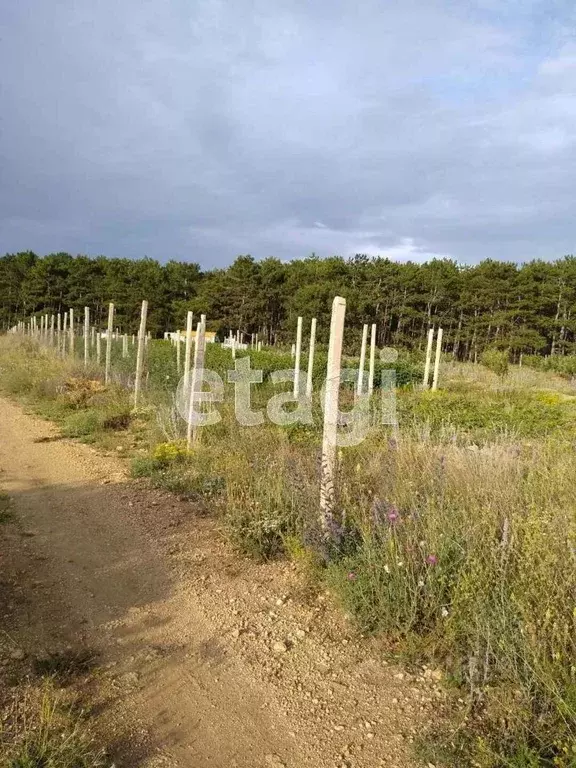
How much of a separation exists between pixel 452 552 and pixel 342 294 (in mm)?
33654

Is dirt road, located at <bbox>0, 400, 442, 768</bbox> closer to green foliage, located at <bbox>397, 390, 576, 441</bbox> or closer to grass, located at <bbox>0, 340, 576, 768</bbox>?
grass, located at <bbox>0, 340, 576, 768</bbox>

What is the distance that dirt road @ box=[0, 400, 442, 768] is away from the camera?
2396 millimetres

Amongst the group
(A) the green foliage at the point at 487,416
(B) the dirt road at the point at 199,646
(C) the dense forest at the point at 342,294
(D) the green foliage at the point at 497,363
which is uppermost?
(C) the dense forest at the point at 342,294

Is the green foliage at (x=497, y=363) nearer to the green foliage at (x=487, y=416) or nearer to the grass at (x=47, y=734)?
the green foliage at (x=487, y=416)

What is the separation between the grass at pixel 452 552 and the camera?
2.36 m

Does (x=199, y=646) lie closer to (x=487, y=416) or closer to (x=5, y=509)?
(x=5, y=509)

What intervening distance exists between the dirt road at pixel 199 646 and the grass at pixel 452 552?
8.5 inches

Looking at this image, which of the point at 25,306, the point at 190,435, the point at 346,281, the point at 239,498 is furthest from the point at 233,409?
the point at 25,306

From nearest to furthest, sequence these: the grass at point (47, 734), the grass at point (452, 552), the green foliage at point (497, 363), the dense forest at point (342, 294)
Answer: the grass at point (47, 734) < the grass at point (452, 552) < the green foliage at point (497, 363) < the dense forest at point (342, 294)

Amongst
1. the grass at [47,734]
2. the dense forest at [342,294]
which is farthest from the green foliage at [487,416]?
the dense forest at [342,294]

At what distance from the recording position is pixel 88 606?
3.44 metres

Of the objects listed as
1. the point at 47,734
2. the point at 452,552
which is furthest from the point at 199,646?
the point at 452,552

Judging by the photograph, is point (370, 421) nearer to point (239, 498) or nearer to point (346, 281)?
point (239, 498)

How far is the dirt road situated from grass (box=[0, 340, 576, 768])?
0.21 metres
